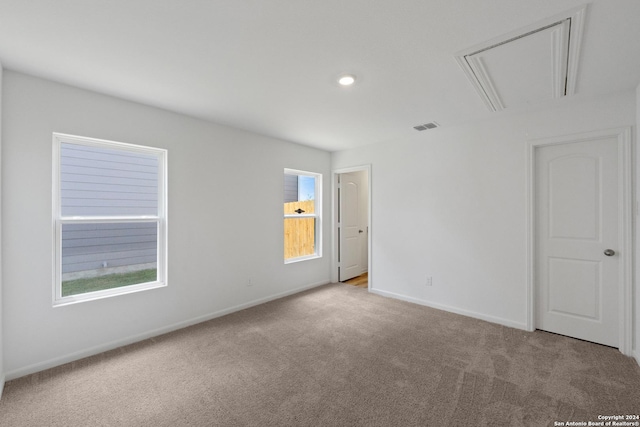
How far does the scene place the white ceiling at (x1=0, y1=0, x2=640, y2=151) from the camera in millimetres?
1565

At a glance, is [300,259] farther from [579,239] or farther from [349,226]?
[579,239]

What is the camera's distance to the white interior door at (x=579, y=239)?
2.74 meters

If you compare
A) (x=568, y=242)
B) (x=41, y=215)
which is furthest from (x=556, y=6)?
(x=41, y=215)

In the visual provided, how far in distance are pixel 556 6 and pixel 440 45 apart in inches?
23.8

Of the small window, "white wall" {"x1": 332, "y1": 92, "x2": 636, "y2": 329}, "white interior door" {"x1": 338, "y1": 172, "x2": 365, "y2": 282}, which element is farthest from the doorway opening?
"white wall" {"x1": 332, "y1": 92, "x2": 636, "y2": 329}

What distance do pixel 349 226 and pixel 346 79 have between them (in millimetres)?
3437

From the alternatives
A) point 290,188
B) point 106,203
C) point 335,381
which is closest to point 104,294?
point 106,203

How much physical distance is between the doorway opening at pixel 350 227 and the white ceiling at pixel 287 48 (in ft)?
7.63

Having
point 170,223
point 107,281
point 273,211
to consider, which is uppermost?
point 273,211

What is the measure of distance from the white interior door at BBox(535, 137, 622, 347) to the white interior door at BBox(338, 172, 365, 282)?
2.95m

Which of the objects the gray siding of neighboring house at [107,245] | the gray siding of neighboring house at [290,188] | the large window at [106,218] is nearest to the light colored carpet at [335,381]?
the large window at [106,218]

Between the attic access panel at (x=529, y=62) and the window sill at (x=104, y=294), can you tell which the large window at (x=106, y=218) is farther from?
the attic access panel at (x=529, y=62)

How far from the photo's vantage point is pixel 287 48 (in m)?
1.94

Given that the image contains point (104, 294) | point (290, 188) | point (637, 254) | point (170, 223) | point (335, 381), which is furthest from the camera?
point (290, 188)
